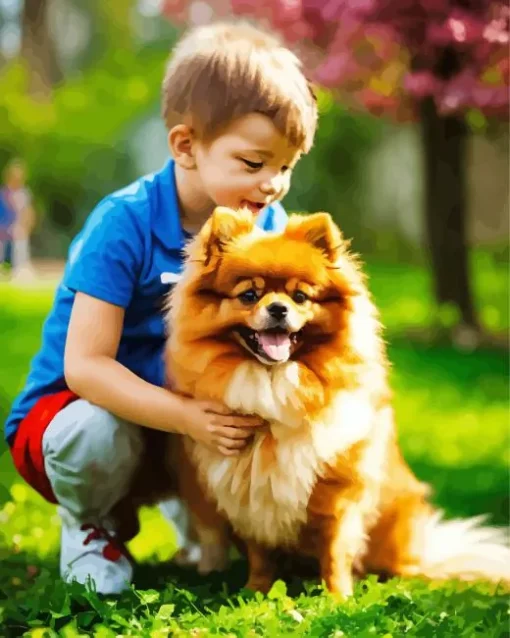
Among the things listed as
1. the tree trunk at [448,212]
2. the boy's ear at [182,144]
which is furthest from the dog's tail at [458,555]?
the tree trunk at [448,212]

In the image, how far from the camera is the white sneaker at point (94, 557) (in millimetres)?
1391

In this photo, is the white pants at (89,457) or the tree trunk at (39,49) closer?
the white pants at (89,457)

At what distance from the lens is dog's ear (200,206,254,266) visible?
1.26 m

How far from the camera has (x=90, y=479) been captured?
1.40m

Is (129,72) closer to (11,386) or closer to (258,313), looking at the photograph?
(11,386)

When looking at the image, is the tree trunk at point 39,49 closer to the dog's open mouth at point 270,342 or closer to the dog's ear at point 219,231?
the dog's ear at point 219,231

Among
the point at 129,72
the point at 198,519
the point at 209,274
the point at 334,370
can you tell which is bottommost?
the point at 198,519

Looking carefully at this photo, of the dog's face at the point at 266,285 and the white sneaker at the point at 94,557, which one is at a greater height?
the dog's face at the point at 266,285

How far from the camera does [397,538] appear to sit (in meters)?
1.48

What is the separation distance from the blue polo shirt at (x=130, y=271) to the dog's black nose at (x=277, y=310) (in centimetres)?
24

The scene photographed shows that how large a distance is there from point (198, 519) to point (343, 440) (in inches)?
11.7

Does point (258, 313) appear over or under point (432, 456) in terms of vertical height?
over

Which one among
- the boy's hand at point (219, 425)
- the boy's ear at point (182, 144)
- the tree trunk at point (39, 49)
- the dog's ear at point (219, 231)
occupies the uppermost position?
the tree trunk at point (39, 49)

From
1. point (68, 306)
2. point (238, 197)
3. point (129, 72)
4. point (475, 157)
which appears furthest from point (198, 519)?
point (475, 157)
